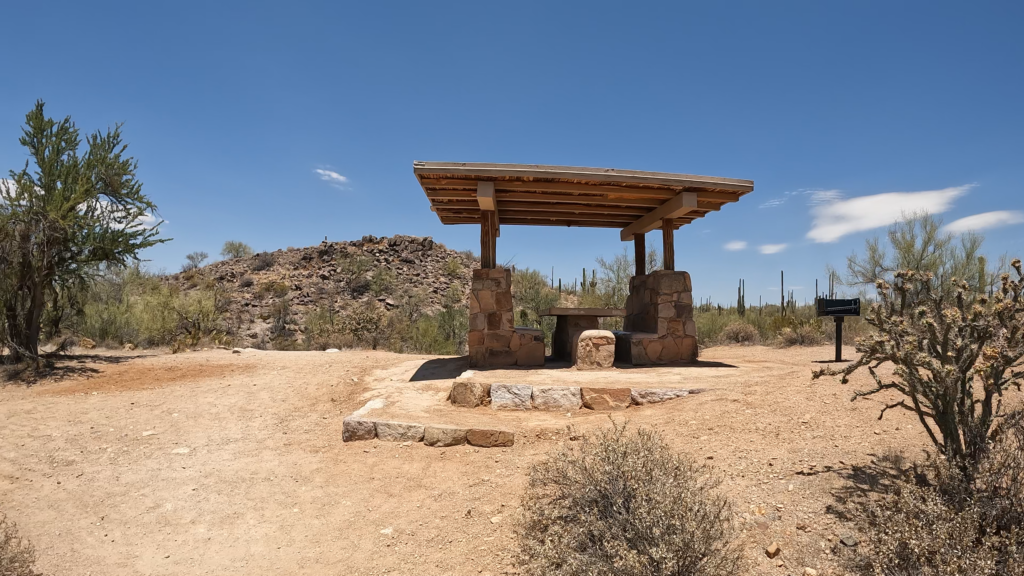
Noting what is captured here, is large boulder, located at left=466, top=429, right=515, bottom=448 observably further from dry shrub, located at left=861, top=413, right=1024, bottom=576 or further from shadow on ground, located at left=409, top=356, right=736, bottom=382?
dry shrub, located at left=861, top=413, right=1024, bottom=576

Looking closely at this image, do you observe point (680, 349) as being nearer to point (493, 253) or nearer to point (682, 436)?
point (493, 253)

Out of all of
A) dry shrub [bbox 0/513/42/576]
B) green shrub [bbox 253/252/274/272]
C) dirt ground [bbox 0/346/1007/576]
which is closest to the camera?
dry shrub [bbox 0/513/42/576]

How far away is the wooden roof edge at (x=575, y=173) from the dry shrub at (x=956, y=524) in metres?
5.57

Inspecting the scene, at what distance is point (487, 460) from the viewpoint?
4.86 m

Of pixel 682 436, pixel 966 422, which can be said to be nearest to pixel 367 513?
pixel 682 436

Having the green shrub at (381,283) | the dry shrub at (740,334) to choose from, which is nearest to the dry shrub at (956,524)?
the dry shrub at (740,334)

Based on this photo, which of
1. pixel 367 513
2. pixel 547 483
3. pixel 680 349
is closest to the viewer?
pixel 547 483

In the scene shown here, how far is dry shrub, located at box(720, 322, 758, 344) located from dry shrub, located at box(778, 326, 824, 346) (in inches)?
44.3

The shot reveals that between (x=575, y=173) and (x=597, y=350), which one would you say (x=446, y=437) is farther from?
(x=575, y=173)

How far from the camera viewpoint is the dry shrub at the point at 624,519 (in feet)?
8.52

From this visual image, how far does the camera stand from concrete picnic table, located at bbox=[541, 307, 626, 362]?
8.96 meters

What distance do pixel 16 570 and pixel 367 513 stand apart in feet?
6.61

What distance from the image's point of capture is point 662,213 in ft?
30.7

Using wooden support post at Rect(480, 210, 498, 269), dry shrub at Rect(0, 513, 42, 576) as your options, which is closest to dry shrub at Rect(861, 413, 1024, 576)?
dry shrub at Rect(0, 513, 42, 576)
